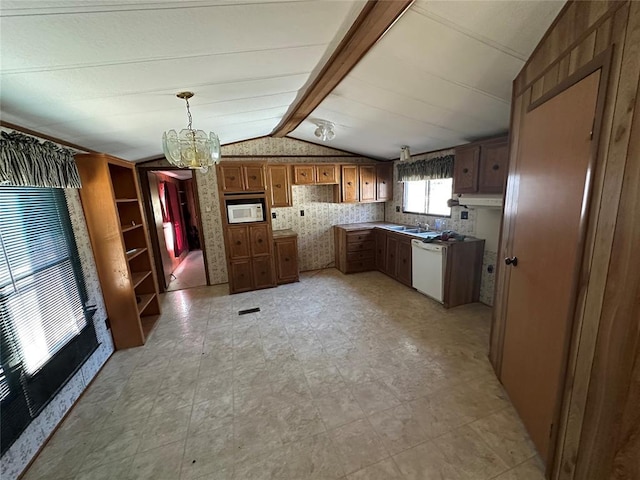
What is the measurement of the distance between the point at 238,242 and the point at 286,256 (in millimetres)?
824

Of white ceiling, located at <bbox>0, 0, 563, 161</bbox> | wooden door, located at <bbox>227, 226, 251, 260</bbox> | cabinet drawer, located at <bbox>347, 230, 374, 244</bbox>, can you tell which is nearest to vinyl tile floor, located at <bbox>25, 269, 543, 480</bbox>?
wooden door, located at <bbox>227, 226, 251, 260</bbox>

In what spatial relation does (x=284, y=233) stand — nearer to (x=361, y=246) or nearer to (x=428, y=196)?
(x=361, y=246)

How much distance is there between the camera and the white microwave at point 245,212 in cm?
392

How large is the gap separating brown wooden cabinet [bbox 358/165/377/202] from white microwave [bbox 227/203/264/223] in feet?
6.16

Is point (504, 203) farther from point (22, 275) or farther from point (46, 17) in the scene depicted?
point (22, 275)

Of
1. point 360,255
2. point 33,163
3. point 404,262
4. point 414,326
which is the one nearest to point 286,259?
point 360,255

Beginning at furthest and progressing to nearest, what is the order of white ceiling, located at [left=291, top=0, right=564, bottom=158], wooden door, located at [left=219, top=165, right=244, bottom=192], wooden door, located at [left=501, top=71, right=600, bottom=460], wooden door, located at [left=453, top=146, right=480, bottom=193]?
1. wooden door, located at [left=219, top=165, right=244, bottom=192]
2. wooden door, located at [left=453, top=146, right=480, bottom=193]
3. white ceiling, located at [left=291, top=0, right=564, bottom=158]
4. wooden door, located at [left=501, top=71, right=600, bottom=460]

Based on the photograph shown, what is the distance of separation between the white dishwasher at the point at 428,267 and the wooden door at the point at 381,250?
0.79 m

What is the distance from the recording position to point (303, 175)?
4.40 m

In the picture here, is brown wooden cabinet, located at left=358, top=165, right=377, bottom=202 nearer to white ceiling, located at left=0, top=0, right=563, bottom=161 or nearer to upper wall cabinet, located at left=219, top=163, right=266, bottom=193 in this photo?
upper wall cabinet, located at left=219, top=163, right=266, bottom=193

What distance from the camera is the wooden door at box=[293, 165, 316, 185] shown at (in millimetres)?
4355

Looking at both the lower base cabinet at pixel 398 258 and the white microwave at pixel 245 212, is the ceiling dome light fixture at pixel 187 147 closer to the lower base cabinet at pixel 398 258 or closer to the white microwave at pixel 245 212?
the white microwave at pixel 245 212

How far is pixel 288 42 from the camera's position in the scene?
1.54m

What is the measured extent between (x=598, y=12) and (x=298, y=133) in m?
3.69
